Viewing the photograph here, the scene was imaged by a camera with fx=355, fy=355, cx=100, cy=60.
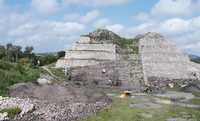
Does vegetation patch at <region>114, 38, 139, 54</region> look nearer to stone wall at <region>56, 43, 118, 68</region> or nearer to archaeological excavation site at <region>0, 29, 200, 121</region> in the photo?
archaeological excavation site at <region>0, 29, 200, 121</region>

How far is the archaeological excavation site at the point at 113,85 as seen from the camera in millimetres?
15797

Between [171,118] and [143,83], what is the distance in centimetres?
1317

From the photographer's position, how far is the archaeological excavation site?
622 inches

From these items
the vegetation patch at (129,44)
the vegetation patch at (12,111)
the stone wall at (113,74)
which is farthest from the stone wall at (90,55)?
the vegetation patch at (12,111)

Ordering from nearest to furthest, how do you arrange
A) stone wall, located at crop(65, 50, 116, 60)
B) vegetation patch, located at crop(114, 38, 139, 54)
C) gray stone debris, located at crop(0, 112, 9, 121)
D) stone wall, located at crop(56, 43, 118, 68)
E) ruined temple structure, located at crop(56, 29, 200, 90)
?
gray stone debris, located at crop(0, 112, 9, 121), ruined temple structure, located at crop(56, 29, 200, 90), stone wall, located at crop(56, 43, 118, 68), stone wall, located at crop(65, 50, 116, 60), vegetation patch, located at crop(114, 38, 139, 54)

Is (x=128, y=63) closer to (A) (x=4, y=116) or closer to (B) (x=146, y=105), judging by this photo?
(B) (x=146, y=105)

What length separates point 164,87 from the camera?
27.4m

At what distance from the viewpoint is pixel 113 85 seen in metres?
27.8

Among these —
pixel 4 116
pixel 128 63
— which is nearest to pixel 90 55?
pixel 128 63

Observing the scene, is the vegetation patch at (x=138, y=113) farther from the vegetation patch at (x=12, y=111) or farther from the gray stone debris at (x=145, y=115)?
the vegetation patch at (x=12, y=111)

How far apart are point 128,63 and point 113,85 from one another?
546cm

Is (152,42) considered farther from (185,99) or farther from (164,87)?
(185,99)

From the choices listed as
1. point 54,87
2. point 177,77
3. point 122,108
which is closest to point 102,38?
point 177,77

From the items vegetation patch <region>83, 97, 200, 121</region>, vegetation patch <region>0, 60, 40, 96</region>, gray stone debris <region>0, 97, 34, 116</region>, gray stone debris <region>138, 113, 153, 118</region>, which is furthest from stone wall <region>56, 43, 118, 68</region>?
gray stone debris <region>138, 113, 153, 118</region>
